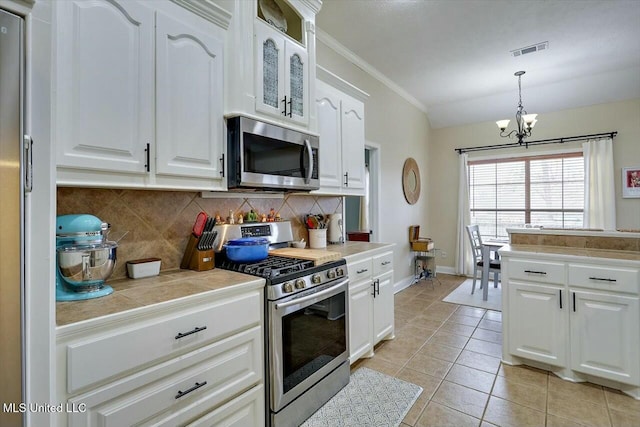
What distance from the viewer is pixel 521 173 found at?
532 cm

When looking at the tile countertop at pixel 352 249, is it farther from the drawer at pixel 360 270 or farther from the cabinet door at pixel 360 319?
the cabinet door at pixel 360 319

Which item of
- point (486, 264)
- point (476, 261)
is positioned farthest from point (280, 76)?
point (476, 261)

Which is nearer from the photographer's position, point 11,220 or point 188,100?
point 11,220

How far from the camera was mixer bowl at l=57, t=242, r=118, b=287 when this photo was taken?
1.23m

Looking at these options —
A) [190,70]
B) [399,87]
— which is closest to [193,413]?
[190,70]

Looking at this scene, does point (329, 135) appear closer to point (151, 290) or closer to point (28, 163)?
point (151, 290)

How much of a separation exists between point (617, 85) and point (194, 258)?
19.2ft

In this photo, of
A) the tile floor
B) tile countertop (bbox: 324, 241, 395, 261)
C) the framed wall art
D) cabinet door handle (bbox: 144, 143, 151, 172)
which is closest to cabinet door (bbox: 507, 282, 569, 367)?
the tile floor

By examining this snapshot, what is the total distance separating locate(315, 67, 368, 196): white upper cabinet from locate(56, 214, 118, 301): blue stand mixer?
1607 millimetres

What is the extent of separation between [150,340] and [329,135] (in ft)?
6.61

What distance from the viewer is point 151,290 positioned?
4.51 feet

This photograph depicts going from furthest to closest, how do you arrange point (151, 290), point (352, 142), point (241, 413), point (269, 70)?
point (352, 142)
point (269, 70)
point (241, 413)
point (151, 290)

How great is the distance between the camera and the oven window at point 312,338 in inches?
67.6

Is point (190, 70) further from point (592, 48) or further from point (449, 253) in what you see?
point (449, 253)
